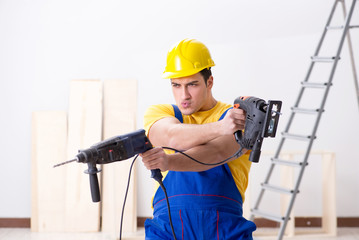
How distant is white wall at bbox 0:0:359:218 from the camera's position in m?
5.19

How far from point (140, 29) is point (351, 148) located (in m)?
2.44

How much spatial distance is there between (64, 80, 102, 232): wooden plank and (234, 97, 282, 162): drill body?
341 cm

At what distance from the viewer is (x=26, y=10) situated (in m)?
5.31

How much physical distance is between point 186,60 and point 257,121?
0.54 metres

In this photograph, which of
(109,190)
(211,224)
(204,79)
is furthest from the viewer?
(109,190)

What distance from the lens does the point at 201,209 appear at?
203cm

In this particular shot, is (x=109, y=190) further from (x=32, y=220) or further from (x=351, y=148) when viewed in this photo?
(x=351, y=148)

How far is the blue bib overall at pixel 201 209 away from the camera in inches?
Answer: 79.5

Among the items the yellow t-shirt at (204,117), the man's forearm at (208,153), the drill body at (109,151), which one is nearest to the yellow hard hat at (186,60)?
the yellow t-shirt at (204,117)

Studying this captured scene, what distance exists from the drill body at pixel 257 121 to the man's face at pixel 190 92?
334 mm

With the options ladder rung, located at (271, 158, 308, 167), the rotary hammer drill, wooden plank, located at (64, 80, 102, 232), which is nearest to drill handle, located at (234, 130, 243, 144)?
the rotary hammer drill

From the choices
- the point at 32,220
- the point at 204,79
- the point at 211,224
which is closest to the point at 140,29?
the point at 32,220

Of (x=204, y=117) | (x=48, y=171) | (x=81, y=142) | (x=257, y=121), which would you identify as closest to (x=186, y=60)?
(x=204, y=117)

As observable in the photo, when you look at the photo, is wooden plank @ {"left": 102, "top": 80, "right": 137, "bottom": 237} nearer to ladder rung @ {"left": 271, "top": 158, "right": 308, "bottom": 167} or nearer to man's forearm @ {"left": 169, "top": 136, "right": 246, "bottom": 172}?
ladder rung @ {"left": 271, "top": 158, "right": 308, "bottom": 167}
